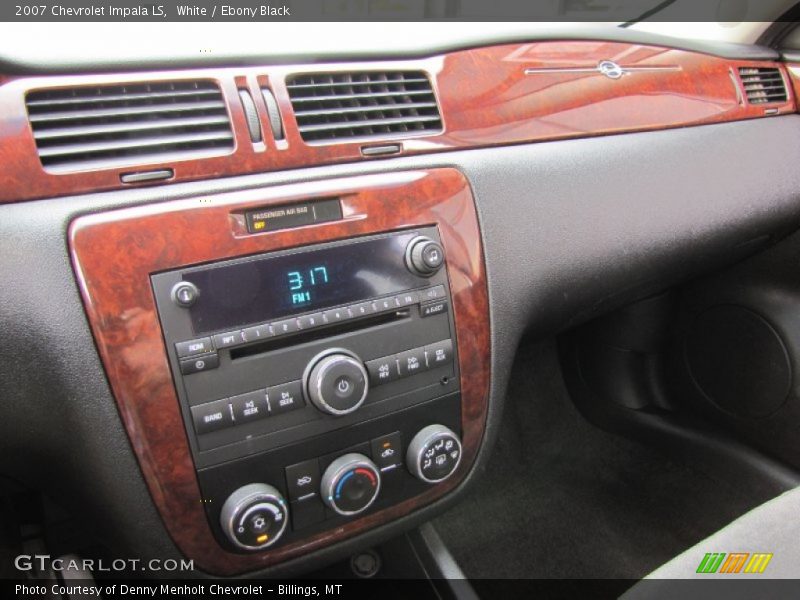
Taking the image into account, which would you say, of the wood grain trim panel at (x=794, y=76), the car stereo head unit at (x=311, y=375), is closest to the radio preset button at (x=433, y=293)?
the car stereo head unit at (x=311, y=375)

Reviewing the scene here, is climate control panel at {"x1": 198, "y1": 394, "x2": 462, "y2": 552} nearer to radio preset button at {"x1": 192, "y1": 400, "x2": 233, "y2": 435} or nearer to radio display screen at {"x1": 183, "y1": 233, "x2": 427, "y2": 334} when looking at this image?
radio preset button at {"x1": 192, "y1": 400, "x2": 233, "y2": 435}

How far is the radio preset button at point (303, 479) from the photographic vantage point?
85 centimetres

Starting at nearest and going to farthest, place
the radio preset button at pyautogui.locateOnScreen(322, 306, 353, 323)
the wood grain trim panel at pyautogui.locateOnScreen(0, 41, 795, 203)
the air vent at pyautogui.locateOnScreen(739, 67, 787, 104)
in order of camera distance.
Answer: the wood grain trim panel at pyautogui.locateOnScreen(0, 41, 795, 203)
the radio preset button at pyautogui.locateOnScreen(322, 306, 353, 323)
the air vent at pyautogui.locateOnScreen(739, 67, 787, 104)

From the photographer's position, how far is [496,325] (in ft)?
3.27

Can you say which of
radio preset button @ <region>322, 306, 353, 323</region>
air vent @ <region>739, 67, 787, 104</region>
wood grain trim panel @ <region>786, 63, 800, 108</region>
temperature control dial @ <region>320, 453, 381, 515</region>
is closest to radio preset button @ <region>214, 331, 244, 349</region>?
radio preset button @ <region>322, 306, 353, 323</region>

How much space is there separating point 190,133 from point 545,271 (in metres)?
0.56

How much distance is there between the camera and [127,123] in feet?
2.50

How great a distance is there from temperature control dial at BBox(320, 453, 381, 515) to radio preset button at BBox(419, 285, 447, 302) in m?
0.22

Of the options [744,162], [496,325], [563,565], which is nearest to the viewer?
[496,325]

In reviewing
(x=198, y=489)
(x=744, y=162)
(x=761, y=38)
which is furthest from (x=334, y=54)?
(x=761, y=38)

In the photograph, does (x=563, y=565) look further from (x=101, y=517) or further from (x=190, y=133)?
(x=190, y=133)
